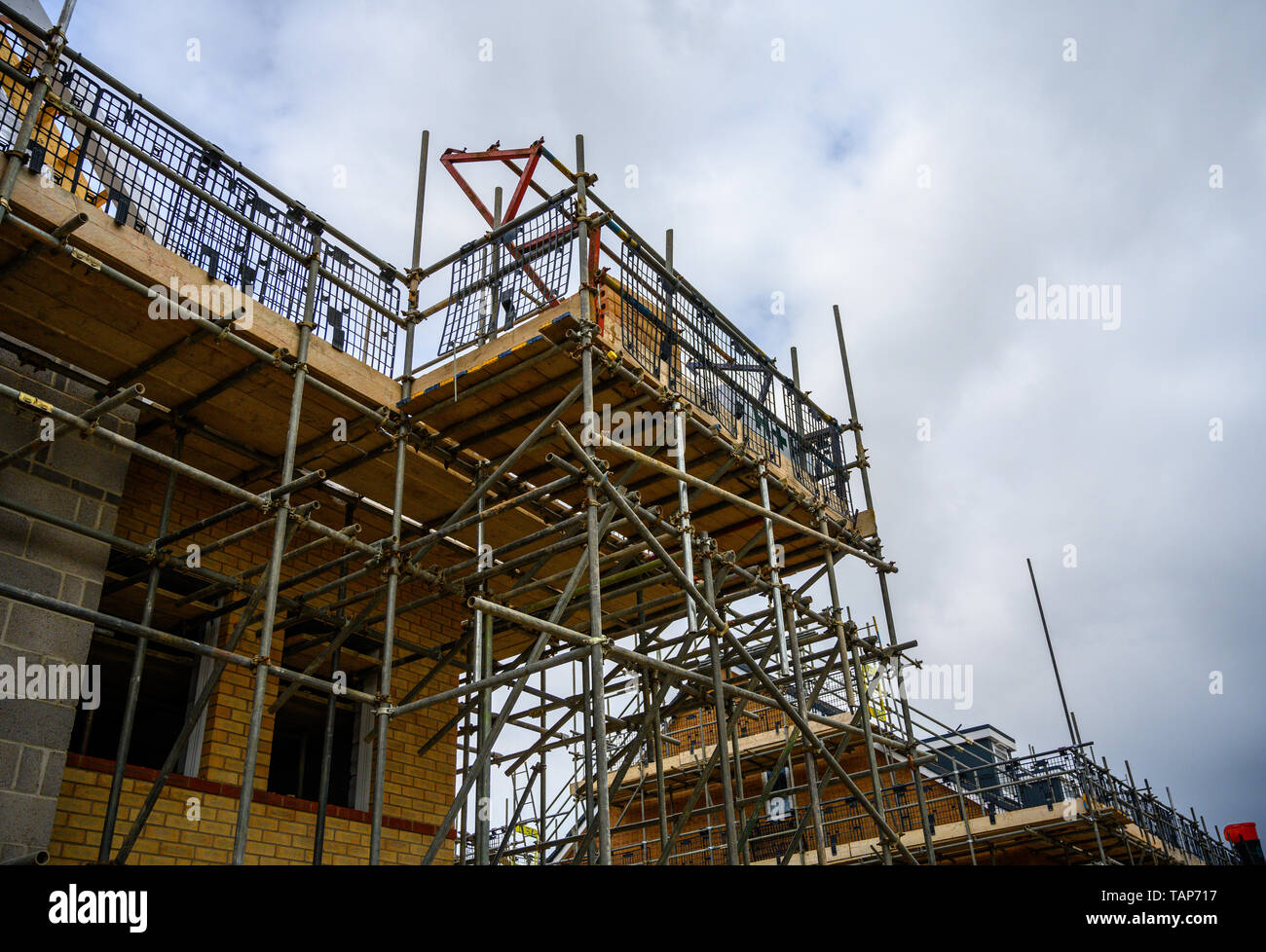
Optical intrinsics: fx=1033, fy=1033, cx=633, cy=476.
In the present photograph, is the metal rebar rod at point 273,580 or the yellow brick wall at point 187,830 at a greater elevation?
the metal rebar rod at point 273,580

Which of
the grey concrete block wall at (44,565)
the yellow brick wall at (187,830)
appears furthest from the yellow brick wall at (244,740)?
the grey concrete block wall at (44,565)

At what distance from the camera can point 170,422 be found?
9820 mm

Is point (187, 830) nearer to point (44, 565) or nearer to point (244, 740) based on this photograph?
point (244, 740)

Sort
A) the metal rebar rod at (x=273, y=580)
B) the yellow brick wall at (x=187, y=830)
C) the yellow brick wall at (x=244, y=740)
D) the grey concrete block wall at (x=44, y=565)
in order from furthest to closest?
the yellow brick wall at (x=244, y=740) → the yellow brick wall at (x=187, y=830) → the grey concrete block wall at (x=44, y=565) → the metal rebar rod at (x=273, y=580)

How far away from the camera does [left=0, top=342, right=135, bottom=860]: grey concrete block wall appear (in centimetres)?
798

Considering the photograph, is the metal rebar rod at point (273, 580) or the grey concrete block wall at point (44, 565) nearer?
the metal rebar rod at point (273, 580)

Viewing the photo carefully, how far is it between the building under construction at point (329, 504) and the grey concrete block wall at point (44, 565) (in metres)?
0.02

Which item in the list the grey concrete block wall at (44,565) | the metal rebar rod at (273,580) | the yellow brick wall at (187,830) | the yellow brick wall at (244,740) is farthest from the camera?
the yellow brick wall at (244,740)

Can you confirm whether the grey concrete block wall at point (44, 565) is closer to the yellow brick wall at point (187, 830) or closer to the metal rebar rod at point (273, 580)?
the yellow brick wall at point (187, 830)

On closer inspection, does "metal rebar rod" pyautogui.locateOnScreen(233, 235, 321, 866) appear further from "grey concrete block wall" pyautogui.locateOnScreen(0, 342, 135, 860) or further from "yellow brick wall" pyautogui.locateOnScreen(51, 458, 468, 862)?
"grey concrete block wall" pyautogui.locateOnScreen(0, 342, 135, 860)

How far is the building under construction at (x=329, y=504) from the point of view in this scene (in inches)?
325

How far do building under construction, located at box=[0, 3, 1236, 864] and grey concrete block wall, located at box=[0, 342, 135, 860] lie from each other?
2 centimetres
